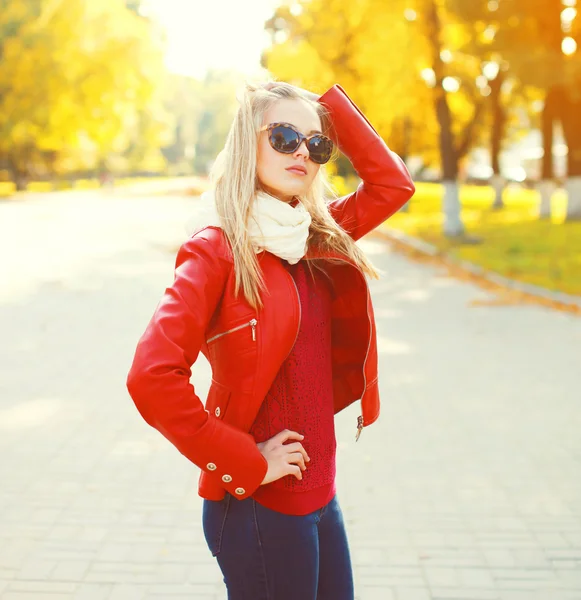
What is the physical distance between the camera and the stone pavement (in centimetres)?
361

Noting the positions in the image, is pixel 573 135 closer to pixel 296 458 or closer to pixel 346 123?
pixel 346 123

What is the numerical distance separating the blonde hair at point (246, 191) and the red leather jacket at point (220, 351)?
0.03 metres

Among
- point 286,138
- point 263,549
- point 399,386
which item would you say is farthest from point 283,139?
point 399,386

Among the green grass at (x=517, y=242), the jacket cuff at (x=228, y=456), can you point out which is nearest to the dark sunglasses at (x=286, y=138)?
the jacket cuff at (x=228, y=456)

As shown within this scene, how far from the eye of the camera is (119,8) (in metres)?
39.2

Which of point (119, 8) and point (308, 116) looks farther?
point (119, 8)

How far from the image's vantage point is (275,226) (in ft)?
6.10

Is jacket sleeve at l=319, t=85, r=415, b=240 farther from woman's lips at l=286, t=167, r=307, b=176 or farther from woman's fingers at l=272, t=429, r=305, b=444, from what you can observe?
woman's fingers at l=272, t=429, r=305, b=444

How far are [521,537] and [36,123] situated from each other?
129ft

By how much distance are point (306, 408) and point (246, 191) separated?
59cm

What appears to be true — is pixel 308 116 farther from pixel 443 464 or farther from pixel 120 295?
pixel 120 295

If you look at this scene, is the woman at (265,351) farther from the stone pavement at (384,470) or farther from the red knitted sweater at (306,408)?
the stone pavement at (384,470)

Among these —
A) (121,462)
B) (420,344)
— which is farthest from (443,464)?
(420,344)

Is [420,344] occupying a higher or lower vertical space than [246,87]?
lower
